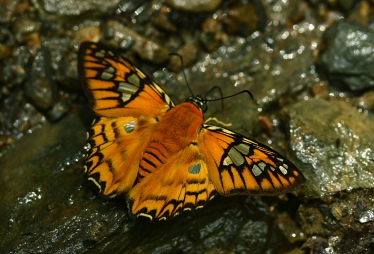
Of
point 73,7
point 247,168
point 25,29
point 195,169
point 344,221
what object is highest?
point 73,7

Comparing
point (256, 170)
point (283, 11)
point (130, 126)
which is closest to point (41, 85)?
point (130, 126)

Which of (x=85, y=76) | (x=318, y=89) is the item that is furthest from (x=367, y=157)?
(x=85, y=76)

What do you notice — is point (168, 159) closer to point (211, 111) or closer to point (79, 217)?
point (79, 217)

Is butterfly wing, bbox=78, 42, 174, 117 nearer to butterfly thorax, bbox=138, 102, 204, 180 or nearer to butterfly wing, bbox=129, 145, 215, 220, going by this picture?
butterfly thorax, bbox=138, 102, 204, 180

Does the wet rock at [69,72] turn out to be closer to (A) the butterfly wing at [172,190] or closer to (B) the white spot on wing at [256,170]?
(A) the butterfly wing at [172,190]

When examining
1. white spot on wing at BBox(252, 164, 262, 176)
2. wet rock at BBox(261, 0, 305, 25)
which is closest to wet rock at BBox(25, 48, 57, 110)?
white spot on wing at BBox(252, 164, 262, 176)

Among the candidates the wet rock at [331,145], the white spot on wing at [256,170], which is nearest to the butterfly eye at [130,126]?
the white spot on wing at [256,170]
